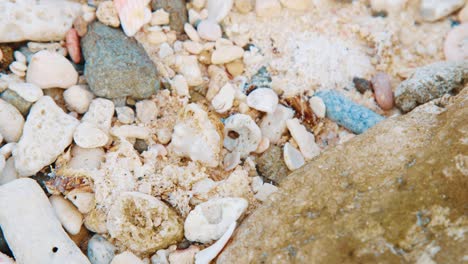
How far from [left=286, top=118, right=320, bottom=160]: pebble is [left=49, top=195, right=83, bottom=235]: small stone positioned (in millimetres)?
1346

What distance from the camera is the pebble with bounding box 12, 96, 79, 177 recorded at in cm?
278

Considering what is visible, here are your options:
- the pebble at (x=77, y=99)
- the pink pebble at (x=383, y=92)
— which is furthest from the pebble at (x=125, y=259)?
the pink pebble at (x=383, y=92)

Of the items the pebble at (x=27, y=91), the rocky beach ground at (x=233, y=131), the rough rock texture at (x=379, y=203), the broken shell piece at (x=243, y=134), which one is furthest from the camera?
the broken shell piece at (x=243, y=134)

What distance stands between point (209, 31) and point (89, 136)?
1127 millimetres

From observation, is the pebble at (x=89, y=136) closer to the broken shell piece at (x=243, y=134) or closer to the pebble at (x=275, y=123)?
the broken shell piece at (x=243, y=134)

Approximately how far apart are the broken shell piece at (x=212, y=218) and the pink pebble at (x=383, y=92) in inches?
49.5

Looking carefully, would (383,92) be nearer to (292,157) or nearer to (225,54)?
(292,157)

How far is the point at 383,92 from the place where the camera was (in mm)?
3318

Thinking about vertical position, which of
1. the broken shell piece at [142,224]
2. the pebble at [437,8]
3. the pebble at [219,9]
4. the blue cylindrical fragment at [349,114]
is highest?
the pebble at [437,8]

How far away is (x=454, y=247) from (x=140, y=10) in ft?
7.74

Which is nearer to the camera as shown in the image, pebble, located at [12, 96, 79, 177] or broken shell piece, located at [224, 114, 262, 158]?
pebble, located at [12, 96, 79, 177]

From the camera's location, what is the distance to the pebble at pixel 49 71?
302 cm

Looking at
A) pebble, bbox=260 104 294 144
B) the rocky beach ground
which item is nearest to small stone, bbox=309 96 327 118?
the rocky beach ground

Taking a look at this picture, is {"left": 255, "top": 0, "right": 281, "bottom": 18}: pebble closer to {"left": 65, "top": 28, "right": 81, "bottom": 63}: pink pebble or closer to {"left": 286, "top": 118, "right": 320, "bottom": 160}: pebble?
{"left": 286, "top": 118, "right": 320, "bottom": 160}: pebble
